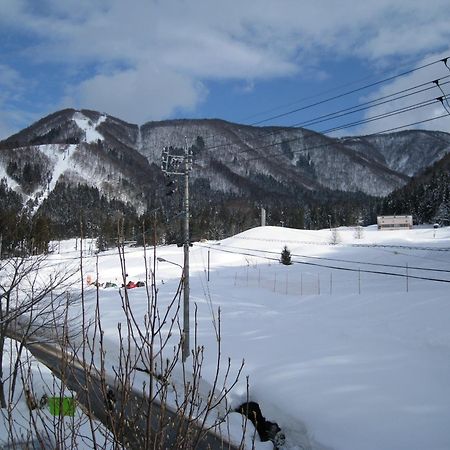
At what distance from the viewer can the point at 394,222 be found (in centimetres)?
8988

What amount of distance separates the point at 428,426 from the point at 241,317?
39.6 feet

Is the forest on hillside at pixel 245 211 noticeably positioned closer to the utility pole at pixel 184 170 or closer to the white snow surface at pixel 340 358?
the white snow surface at pixel 340 358

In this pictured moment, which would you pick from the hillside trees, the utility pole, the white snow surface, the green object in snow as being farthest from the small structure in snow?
the green object in snow

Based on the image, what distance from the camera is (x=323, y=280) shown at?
35.2 meters

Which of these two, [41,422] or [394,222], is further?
[394,222]

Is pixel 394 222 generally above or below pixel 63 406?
above

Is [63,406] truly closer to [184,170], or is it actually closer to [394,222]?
[184,170]

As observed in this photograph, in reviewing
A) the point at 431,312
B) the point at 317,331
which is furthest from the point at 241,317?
the point at 431,312

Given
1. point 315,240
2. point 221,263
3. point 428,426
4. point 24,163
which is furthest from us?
point 24,163

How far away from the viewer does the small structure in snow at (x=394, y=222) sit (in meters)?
87.5

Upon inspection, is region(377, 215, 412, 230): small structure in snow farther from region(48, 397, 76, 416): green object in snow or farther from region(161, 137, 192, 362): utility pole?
region(48, 397, 76, 416): green object in snow

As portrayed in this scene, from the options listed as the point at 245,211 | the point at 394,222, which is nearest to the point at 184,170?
the point at 394,222

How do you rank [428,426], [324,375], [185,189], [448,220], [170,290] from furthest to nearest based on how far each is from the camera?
[448,220] → [170,290] → [185,189] → [324,375] → [428,426]

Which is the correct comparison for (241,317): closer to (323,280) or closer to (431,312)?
(431,312)
